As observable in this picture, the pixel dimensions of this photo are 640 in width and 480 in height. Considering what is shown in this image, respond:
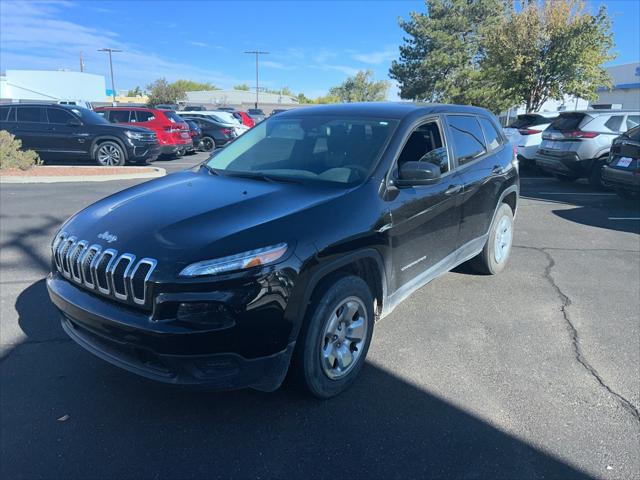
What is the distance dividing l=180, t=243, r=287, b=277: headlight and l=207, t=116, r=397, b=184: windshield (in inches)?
40.5

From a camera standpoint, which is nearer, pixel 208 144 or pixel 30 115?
pixel 30 115

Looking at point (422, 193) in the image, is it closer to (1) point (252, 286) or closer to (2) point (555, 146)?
(1) point (252, 286)

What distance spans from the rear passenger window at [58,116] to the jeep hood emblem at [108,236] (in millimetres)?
11648

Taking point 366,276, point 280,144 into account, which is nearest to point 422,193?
point 366,276

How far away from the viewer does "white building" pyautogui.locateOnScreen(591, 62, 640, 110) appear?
31328mm

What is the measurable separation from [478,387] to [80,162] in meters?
13.3

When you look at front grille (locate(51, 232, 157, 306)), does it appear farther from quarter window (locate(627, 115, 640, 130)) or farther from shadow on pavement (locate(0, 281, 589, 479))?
quarter window (locate(627, 115, 640, 130))

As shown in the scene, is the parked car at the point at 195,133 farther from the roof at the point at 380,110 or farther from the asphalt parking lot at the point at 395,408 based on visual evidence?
the roof at the point at 380,110

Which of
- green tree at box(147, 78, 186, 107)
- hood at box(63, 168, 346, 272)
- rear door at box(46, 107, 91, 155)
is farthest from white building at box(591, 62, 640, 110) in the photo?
green tree at box(147, 78, 186, 107)

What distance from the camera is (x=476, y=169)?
4477 millimetres

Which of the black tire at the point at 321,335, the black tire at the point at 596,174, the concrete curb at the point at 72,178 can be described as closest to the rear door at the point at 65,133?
the concrete curb at the point at 72,178

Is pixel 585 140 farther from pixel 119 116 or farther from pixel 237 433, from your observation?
pixel 119 116

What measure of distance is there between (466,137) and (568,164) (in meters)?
7.60

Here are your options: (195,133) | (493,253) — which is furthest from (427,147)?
(195,133)
